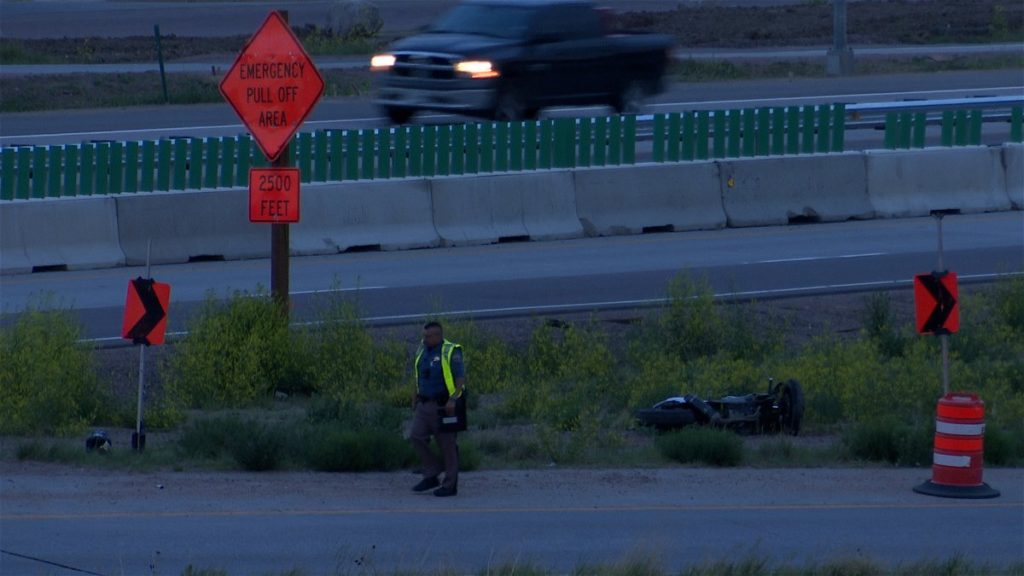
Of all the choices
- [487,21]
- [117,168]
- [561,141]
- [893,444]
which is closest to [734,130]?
[561,141]

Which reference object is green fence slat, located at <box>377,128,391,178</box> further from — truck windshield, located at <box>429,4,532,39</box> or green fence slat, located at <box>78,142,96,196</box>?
truck windshield, located at <box>429,4,532,39</box>

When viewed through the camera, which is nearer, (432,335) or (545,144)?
(432,335)

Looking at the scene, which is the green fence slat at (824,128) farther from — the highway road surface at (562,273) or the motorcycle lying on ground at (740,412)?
the motorcycle lying on ground at (740,412)

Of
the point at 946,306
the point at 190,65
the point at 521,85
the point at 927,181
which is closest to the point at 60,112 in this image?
the point at 190,65

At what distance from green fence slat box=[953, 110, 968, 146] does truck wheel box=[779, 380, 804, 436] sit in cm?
1187

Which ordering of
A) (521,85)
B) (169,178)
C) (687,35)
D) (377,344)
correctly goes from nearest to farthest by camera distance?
(377,344) → (169,178) → (521,85) → (687,35)

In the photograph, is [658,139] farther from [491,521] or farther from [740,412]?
[491,521]

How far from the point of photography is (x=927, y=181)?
77.0 feet

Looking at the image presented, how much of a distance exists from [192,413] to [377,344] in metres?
2.18

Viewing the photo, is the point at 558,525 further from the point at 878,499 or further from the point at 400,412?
the point at 400,412

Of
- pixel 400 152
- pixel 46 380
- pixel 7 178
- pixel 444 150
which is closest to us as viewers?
pixel 46 380

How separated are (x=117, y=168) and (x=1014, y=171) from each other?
13405 millimetres

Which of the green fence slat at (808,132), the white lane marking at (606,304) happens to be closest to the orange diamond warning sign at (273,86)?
the white lane marking at (606,304)

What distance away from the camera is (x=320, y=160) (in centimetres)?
1970
